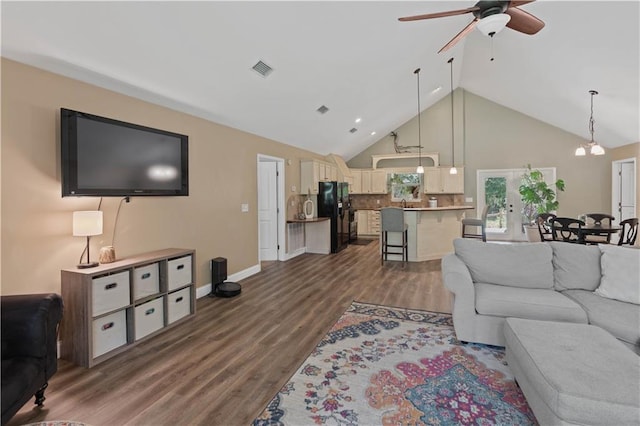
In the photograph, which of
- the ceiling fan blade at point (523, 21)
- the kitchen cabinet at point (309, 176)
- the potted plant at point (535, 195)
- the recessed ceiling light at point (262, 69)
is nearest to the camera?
the ceiling fan blade at point (523, 21)

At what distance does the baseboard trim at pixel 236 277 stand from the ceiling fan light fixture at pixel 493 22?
4262 mm

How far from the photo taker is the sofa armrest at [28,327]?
5.97ft

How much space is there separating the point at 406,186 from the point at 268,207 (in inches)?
195

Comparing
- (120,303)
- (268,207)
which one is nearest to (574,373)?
(120,303)

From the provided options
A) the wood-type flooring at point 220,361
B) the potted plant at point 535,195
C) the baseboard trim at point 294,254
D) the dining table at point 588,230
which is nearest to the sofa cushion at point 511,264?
the wood-type flooring at point 220,361

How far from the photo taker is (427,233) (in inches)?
246

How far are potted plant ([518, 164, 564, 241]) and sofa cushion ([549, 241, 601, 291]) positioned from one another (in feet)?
16.1

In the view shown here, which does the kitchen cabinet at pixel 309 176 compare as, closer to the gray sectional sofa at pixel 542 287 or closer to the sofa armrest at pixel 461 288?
the gray sectional sofa at pixel 542 287

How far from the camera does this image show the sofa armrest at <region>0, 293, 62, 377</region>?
1.82 m

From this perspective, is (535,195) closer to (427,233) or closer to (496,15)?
(427,233)

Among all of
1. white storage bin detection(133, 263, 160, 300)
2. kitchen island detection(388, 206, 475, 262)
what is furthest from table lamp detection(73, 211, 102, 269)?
kitchen island detection(388, 206, 475, 262)

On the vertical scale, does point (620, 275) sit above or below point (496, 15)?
below

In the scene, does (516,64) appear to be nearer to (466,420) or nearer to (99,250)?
(466,420)

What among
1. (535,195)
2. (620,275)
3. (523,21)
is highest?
(523,21)
